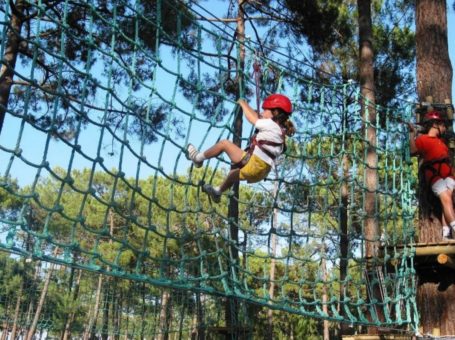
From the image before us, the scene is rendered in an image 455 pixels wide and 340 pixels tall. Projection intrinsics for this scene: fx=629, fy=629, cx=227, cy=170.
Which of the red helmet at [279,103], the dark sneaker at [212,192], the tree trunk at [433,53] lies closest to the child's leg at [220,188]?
the dark sneaker at [212,192]

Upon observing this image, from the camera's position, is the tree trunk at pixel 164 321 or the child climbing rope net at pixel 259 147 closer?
the child climbing rope net at pixel 259 147

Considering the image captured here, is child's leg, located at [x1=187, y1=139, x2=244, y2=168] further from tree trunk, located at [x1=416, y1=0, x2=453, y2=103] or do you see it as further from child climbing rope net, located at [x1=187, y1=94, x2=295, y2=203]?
tree trunk, located at [x1=416, y1=0, x2=453, y2=103]

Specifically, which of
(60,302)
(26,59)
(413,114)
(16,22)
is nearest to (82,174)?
(60,302)

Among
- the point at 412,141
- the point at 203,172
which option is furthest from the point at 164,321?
the point at 412,141

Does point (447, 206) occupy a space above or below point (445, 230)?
above

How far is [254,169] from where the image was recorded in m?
2.64

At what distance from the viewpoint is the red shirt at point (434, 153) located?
Answer: 304 cm

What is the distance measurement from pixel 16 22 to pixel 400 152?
3403 millimetres

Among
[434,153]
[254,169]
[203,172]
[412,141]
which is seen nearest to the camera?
[254,169]

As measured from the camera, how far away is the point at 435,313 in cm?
293

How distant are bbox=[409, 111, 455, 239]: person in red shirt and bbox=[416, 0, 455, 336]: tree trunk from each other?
3.9 inches

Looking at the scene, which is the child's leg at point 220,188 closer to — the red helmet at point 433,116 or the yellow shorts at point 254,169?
the yellow shorts at point 254,169

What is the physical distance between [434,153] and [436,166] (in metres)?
0.08

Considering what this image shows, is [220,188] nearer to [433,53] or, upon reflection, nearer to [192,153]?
[192,153]
